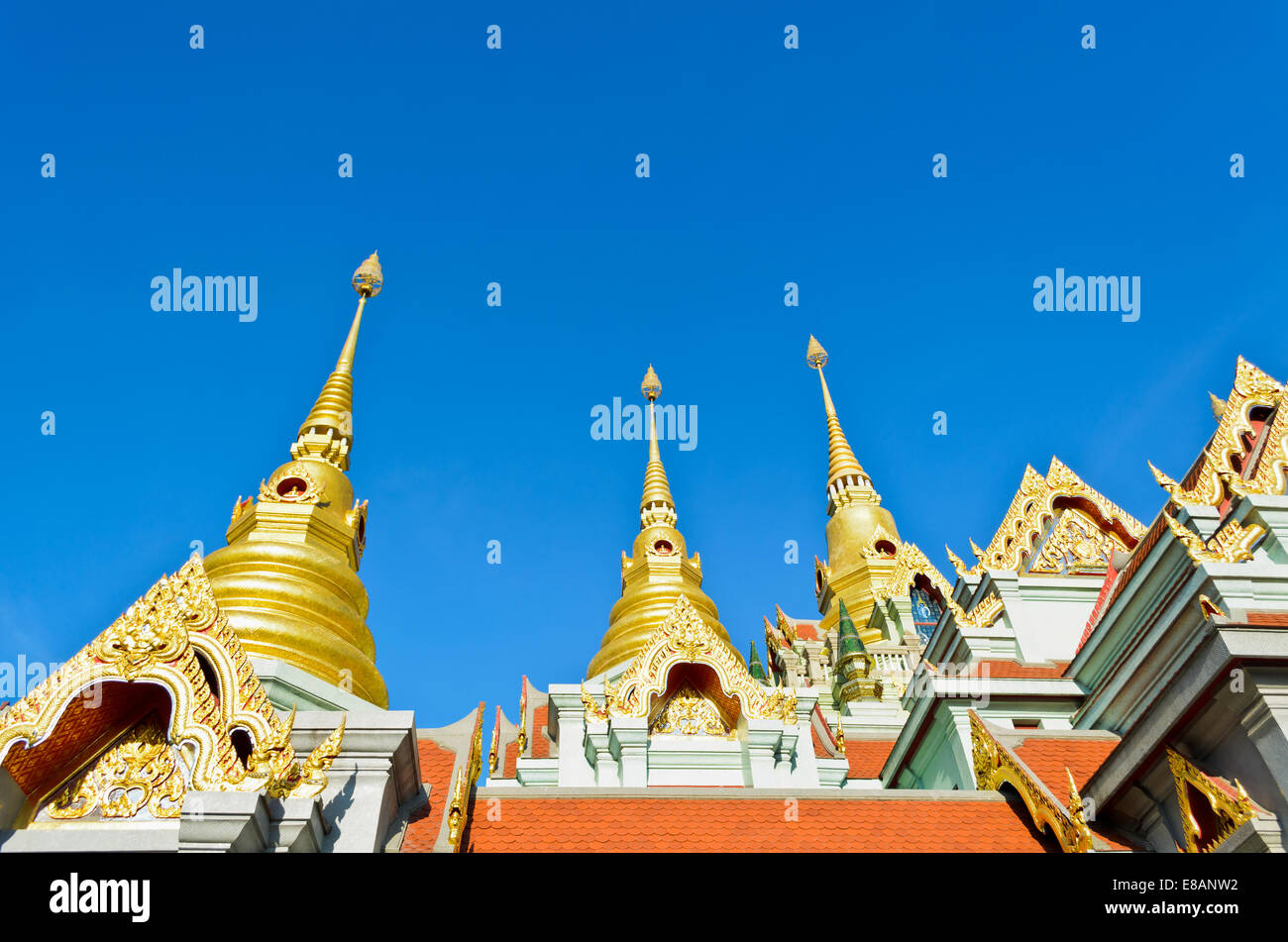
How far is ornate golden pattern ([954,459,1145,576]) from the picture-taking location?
63.2 ft

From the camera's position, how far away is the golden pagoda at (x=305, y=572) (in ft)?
53.2

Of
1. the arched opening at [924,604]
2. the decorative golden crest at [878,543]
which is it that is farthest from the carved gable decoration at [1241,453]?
the decorative golden crest at [878,543]

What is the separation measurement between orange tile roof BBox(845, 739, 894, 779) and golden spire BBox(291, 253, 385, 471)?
1285 centimetres

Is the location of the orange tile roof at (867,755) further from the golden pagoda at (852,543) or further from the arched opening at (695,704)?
the golden pagoda at (852,543)

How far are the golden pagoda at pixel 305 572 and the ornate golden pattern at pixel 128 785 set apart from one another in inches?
300

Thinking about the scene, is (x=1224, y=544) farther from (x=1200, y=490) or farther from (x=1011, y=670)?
(x=1011, y=670)

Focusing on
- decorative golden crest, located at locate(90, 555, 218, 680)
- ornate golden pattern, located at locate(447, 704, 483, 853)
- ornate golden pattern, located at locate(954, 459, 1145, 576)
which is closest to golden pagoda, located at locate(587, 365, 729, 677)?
ornate golden pattern, located at locate(954, 459, 1145, 576)
